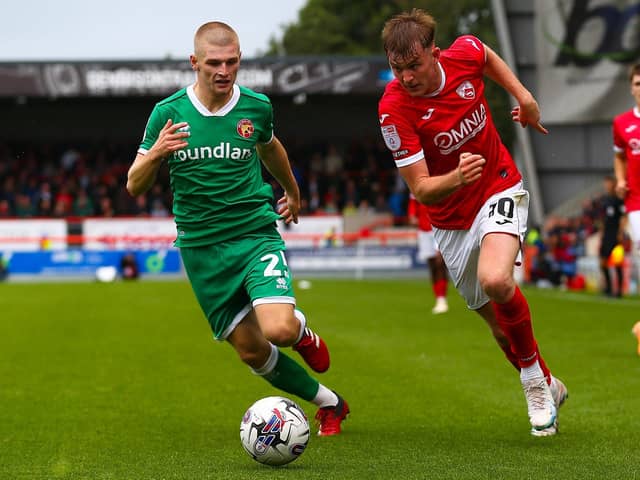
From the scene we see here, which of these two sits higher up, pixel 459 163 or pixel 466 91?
pixel 466 91

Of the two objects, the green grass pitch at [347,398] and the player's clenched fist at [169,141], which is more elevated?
the player's clenched fist at [169,141]

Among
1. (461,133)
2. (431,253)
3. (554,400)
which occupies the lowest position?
(431,253)

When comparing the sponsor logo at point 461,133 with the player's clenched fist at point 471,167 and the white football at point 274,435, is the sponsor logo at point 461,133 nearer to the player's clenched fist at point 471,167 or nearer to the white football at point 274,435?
the player's clenched fist at point 471,167

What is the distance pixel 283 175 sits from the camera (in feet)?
22.0

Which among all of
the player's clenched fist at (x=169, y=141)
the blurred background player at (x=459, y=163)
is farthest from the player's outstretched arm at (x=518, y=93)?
the player's clenched fist at (x=169, y=141)

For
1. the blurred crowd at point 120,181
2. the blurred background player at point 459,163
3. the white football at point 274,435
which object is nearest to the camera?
the white football at point 274,435

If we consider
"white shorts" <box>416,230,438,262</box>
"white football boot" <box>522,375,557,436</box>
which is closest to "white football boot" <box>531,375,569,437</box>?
"white football boot" <box>522,375,557,436</box>

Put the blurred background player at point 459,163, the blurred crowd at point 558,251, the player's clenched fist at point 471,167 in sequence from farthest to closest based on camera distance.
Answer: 1. the blurred crowd at point 558,251
2. the blurred background player at point 459,163
3. the player's clenched fist at point 471,167

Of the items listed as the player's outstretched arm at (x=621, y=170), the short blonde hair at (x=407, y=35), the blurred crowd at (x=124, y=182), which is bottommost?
the blurred crowd at (x=124, y=182)

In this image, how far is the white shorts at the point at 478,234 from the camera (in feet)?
20.8

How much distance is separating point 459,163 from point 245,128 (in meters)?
1.18

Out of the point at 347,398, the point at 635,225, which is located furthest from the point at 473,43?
the point at 635,225

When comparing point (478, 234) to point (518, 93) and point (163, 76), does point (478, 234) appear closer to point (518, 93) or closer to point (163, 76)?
point (518, 93)

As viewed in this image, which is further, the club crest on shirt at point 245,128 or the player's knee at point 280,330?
the club crest on shirt at point 245,128
